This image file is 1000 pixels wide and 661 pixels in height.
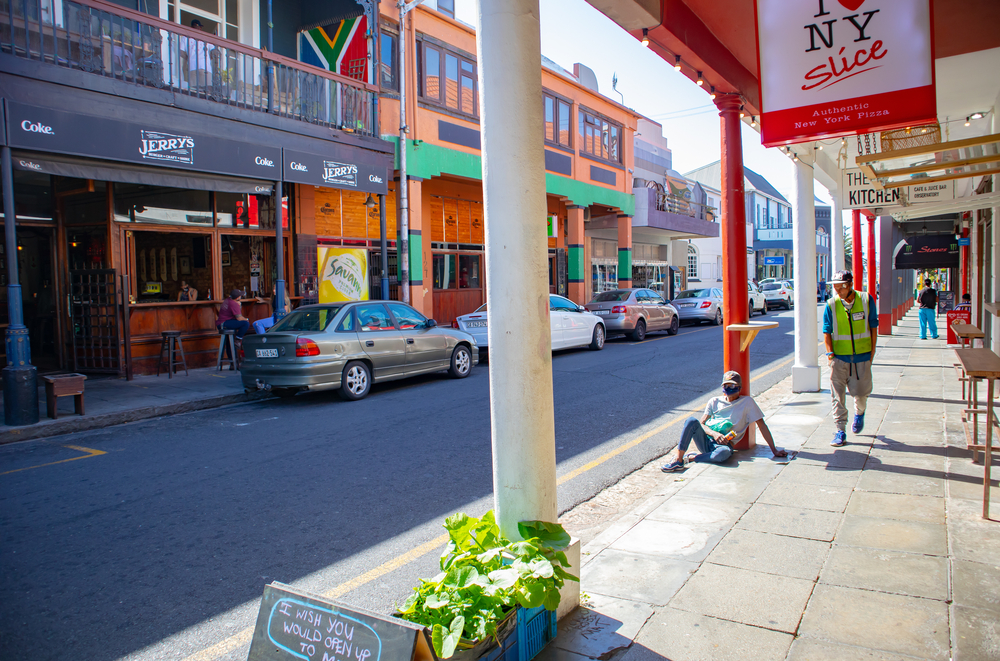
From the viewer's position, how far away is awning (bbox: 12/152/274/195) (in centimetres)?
976

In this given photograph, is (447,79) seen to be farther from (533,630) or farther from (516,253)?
(533,630)

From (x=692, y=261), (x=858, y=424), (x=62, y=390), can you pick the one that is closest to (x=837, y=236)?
(x=858, y=424)

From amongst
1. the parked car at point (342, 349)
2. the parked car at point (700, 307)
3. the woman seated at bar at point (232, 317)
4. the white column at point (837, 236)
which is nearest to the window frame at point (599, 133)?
the parked car at point (700, 307)

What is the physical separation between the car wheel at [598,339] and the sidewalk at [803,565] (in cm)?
1028

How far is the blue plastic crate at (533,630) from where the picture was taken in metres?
2.94

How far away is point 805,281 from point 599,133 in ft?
59.0

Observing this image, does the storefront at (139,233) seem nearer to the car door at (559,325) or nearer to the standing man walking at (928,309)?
the car door at (559,325)

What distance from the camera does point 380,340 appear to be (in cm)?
1102

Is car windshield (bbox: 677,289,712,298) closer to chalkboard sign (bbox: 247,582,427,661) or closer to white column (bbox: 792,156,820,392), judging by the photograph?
white column (bbox: 792,156,820,392)

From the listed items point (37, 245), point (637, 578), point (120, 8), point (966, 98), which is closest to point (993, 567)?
point (637, 578)

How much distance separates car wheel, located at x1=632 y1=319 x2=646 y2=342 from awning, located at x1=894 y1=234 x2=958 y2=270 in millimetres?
8650

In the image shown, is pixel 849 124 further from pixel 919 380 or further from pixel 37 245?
pixel 37 245

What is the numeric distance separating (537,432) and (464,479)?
2.94 metres

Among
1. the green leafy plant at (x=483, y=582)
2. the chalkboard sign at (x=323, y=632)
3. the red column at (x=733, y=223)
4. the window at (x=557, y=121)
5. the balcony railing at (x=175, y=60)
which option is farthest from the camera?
the window at (x=557, y=121)
